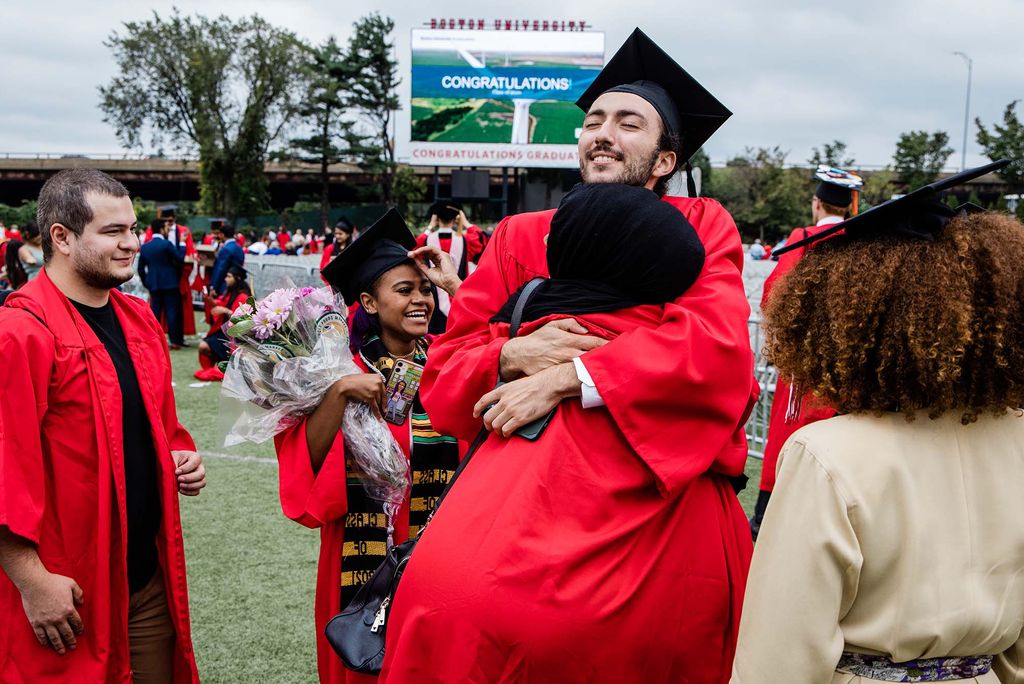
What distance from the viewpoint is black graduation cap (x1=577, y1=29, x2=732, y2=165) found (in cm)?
239

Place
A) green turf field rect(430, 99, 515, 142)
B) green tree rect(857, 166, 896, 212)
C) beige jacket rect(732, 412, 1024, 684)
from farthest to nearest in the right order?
green tree rect(857, 166, 896, 212)
green turf field rect(430, 99, 515, 142)
beige jacket rect(732, 412, 1024, 684)

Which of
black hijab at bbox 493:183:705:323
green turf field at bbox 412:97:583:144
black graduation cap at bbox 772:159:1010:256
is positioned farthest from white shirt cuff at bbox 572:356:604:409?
green turf field at bbox 412:97:583:144

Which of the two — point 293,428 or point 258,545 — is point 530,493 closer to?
point 293,428

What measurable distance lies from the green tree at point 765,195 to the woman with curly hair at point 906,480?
147ft

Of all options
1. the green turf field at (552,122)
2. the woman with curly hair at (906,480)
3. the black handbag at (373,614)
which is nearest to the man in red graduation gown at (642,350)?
the black handbag at (373,614)

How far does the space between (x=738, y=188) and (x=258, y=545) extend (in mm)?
47904

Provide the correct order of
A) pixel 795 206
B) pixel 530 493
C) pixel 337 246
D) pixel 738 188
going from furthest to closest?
pixel 738 188, pixel 795 206, pixel 337 246, pixel 530 493

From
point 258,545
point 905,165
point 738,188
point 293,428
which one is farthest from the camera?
point 738,188

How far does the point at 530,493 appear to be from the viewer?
73.0 inches

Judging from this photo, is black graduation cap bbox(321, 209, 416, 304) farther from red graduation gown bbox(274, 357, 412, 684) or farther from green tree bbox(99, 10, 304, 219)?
green tree bbox(99, 10, 304, 219)

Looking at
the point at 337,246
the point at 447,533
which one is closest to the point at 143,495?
the point at 447,533

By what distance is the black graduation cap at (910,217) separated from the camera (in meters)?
Result: 1.67

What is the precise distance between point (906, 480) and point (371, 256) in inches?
87.1

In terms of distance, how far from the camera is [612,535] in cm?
182
